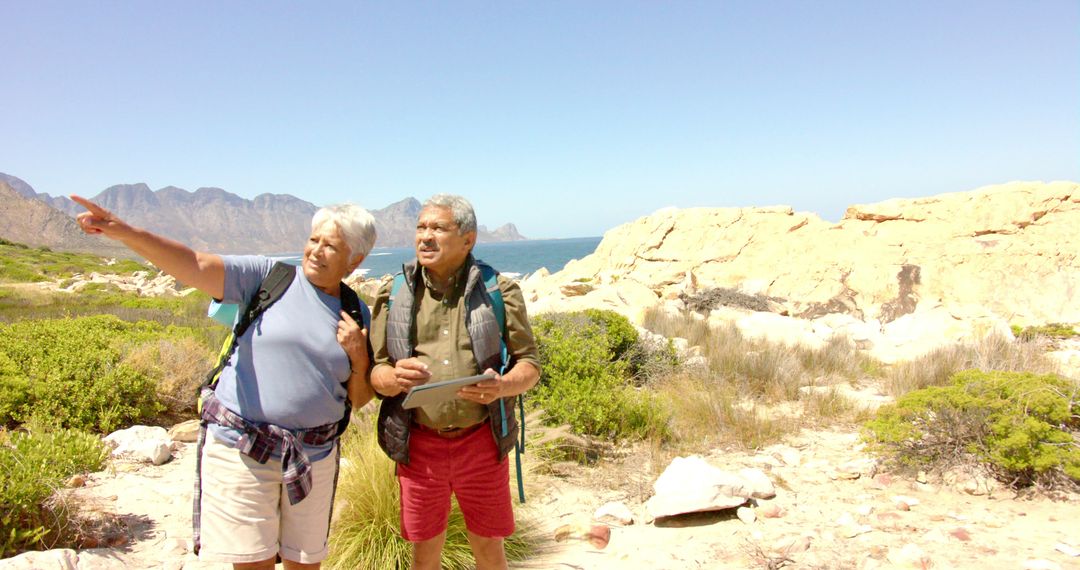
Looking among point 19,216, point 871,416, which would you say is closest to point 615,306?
point 871,416

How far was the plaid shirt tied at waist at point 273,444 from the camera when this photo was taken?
7.06 ft

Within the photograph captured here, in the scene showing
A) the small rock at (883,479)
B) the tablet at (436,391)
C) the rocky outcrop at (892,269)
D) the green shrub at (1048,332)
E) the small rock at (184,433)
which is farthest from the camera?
the rocky outcrop at (892,269)

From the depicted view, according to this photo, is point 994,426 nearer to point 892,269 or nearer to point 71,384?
point 71,384

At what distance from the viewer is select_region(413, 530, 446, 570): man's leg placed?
257 cm

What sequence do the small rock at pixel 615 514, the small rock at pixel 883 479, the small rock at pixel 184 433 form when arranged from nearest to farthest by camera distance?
the small rock at pixel 615 514
the small rock at pixel 883 479
the small rock at pixel 184 433

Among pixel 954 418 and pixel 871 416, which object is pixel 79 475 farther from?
pixel 871 416

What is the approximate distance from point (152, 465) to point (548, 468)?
315 centimetres

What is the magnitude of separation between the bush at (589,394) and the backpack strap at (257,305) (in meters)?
3.40

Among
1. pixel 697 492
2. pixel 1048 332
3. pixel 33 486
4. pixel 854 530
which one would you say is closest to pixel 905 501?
pixel 854 530

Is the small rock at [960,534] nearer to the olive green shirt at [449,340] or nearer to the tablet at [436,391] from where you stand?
the olive green shirt at [449,340]

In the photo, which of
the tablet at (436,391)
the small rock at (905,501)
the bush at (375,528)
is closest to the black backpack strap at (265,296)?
the tablet at (436,391)

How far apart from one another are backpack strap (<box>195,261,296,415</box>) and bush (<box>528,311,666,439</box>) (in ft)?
Answer: 11.2

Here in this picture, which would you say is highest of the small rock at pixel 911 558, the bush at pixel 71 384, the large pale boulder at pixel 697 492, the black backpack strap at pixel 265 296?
the black backpack strap at pixel 265 296

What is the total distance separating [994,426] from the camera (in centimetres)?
412
